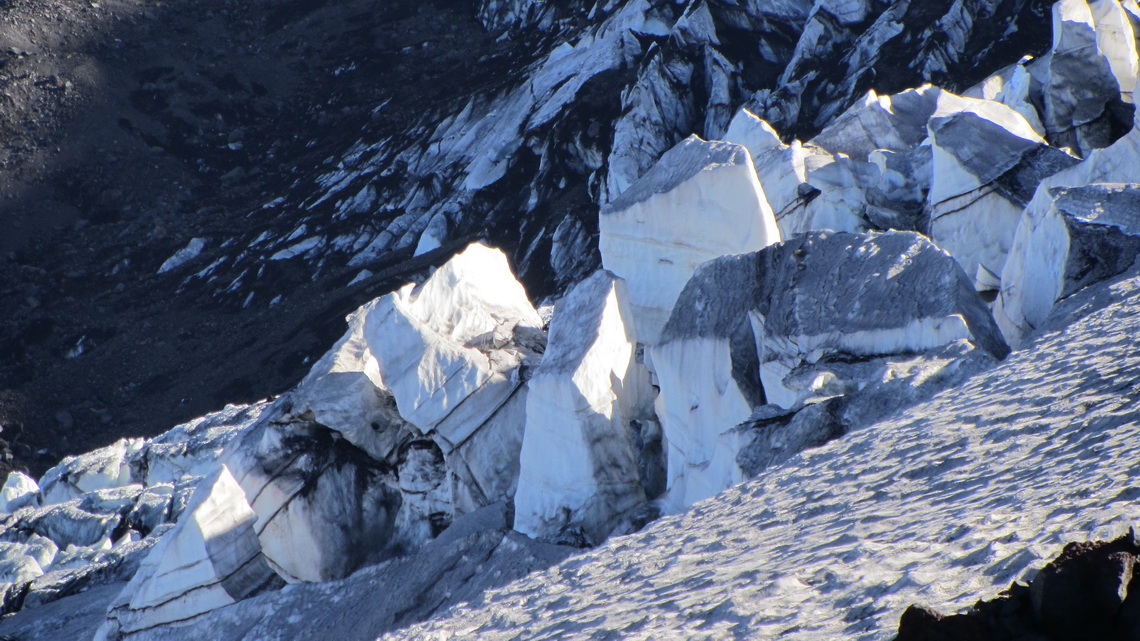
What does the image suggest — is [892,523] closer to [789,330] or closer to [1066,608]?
[1066,608]

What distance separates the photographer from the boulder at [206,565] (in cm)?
1010

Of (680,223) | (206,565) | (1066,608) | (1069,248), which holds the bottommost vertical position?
(206,565)

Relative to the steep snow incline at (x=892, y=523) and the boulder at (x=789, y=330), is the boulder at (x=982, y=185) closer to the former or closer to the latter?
the boulder at (x=789, y=330)

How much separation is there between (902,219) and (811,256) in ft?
16.2

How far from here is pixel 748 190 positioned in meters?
Result: 10.5

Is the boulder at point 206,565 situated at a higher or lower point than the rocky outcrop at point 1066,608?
lower

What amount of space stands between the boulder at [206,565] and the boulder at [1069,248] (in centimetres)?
760

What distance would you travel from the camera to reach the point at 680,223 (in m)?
10.7

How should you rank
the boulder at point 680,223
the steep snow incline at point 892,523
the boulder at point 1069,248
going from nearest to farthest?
the steep snow incline at point 892,523
the boulder at point 1069,248
the boulder at point 680,223

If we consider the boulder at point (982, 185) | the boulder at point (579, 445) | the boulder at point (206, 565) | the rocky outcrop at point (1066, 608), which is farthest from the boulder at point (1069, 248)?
the boulder at point (206, 565)

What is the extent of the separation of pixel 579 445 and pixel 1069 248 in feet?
14.3

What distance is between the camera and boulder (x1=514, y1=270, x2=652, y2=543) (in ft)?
28.8

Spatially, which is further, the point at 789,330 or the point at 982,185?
the point at 982,185

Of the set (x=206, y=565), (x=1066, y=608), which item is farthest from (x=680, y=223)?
(x=1066, y=608)
